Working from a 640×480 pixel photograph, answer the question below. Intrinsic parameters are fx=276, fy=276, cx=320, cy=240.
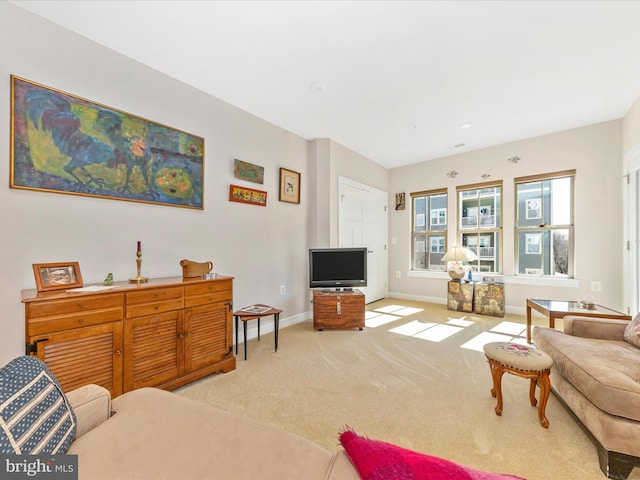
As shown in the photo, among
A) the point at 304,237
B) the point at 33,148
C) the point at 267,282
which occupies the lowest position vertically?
the point at 267,282

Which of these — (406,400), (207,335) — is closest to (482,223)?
(406,400)

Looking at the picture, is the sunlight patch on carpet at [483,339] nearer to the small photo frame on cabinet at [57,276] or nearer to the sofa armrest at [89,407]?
the sofa armrest at [89,407]

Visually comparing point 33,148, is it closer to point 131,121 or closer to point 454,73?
point 131,121

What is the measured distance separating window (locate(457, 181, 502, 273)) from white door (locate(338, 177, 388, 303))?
1.44 meters

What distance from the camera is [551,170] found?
4199 millimetres

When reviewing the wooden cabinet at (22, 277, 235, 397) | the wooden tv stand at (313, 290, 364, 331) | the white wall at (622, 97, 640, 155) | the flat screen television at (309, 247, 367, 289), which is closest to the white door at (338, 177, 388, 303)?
the flat screen television at (309, 247, 367, 289)

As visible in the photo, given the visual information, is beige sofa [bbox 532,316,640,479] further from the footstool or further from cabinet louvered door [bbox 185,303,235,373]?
cabinet louvered door [bbox 185,303,235,373]

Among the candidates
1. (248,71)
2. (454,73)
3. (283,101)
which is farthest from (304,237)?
(454,73)

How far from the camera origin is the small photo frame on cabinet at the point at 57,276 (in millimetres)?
1771

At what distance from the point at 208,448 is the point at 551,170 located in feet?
17.7

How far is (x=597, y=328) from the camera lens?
2.08m

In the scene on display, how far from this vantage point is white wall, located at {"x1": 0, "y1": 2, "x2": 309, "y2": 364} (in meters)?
1.86

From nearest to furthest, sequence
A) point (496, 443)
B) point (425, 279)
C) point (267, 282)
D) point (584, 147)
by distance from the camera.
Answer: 1. point (496, 443)
2. point (267, 282)
3. point (584, 147)
4. point (425, 279)

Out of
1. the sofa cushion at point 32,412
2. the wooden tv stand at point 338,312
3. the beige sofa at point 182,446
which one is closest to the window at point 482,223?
the wooden tv stand at point 338,312
